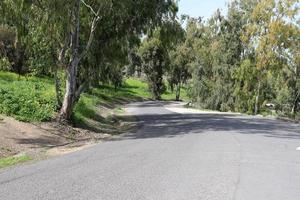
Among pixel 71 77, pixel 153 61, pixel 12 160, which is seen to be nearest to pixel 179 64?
pixel 153 61

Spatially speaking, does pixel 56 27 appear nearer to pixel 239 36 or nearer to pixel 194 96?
pixel 239 36

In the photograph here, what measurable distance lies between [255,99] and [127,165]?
1973 inches

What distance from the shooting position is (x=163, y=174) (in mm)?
12086

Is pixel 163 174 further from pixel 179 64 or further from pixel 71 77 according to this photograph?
pixel 179 64

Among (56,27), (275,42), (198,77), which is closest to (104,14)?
(56,27)

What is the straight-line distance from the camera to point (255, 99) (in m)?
62.2

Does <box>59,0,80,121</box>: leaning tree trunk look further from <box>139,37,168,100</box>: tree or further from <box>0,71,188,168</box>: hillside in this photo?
<box>139,37,168,100</box>: tree

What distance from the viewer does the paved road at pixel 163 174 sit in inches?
385

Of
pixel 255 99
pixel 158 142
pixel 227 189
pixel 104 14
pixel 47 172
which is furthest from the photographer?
pixel 255 99

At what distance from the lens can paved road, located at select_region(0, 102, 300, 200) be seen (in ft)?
32.1

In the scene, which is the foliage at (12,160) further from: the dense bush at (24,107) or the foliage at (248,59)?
the foliage at (248,59)

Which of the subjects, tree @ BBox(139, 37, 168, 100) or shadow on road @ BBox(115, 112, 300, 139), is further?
tree @ BBox(139, 37, 168, 100)

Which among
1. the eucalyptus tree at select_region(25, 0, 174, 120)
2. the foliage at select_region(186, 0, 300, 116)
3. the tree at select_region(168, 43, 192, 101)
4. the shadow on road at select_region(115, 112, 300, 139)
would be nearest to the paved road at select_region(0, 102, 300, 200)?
the shadow on road at select_region(115, 112, 300, 139)

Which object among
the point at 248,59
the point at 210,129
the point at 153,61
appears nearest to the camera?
the point at 210,129
